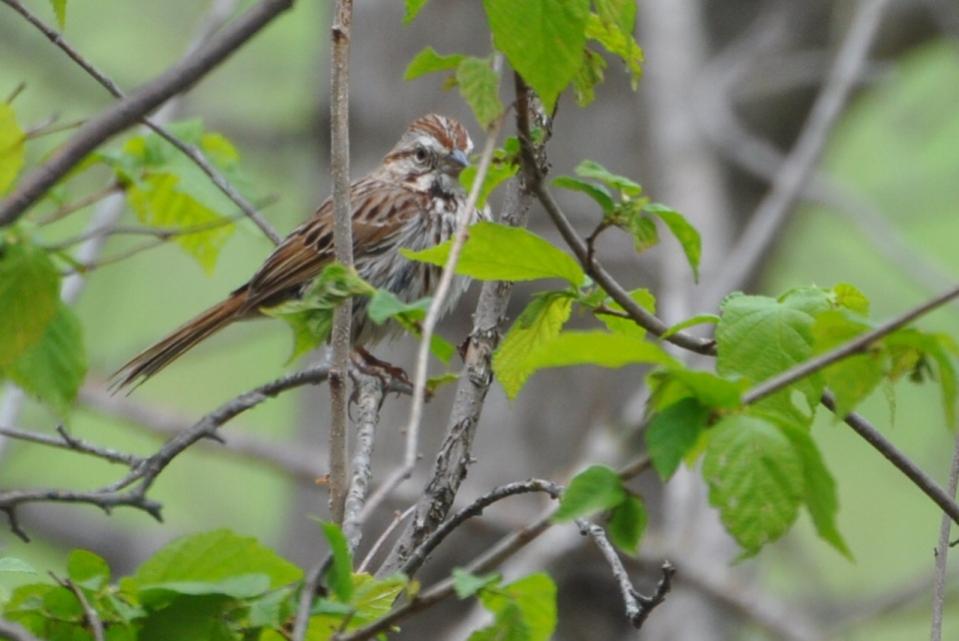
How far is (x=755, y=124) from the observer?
22.9 ft

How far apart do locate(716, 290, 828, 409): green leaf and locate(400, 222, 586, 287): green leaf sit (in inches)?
7.3

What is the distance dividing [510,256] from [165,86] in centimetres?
49

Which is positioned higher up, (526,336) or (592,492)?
(526,336)

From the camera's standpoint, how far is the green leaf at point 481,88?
1.55m

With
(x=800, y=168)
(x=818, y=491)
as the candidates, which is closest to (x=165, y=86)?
(x=818, y=491)

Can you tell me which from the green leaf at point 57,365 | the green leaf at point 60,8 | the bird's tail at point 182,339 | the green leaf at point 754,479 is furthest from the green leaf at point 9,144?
the bird's tail at point 182,339

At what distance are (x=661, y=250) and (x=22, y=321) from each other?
3755mm

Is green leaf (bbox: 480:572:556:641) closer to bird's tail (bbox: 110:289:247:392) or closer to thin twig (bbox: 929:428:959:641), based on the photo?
thin twig (bbox: 929:428:959:641)

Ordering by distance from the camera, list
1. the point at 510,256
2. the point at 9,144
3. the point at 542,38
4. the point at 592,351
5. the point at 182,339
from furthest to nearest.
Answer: the point at 182,339 → the point at 9,144 → the point at 510,256 → the point at 542,38 → the point at 592,351

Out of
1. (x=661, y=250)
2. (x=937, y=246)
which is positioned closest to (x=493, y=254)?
(x=661, y=250)

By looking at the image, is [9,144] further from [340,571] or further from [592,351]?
[592,351]

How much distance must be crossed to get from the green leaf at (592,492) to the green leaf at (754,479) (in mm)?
82

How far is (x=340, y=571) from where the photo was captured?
138cm

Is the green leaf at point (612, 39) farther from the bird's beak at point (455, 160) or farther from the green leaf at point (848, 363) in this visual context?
the bird's beak at point (455, 160)
